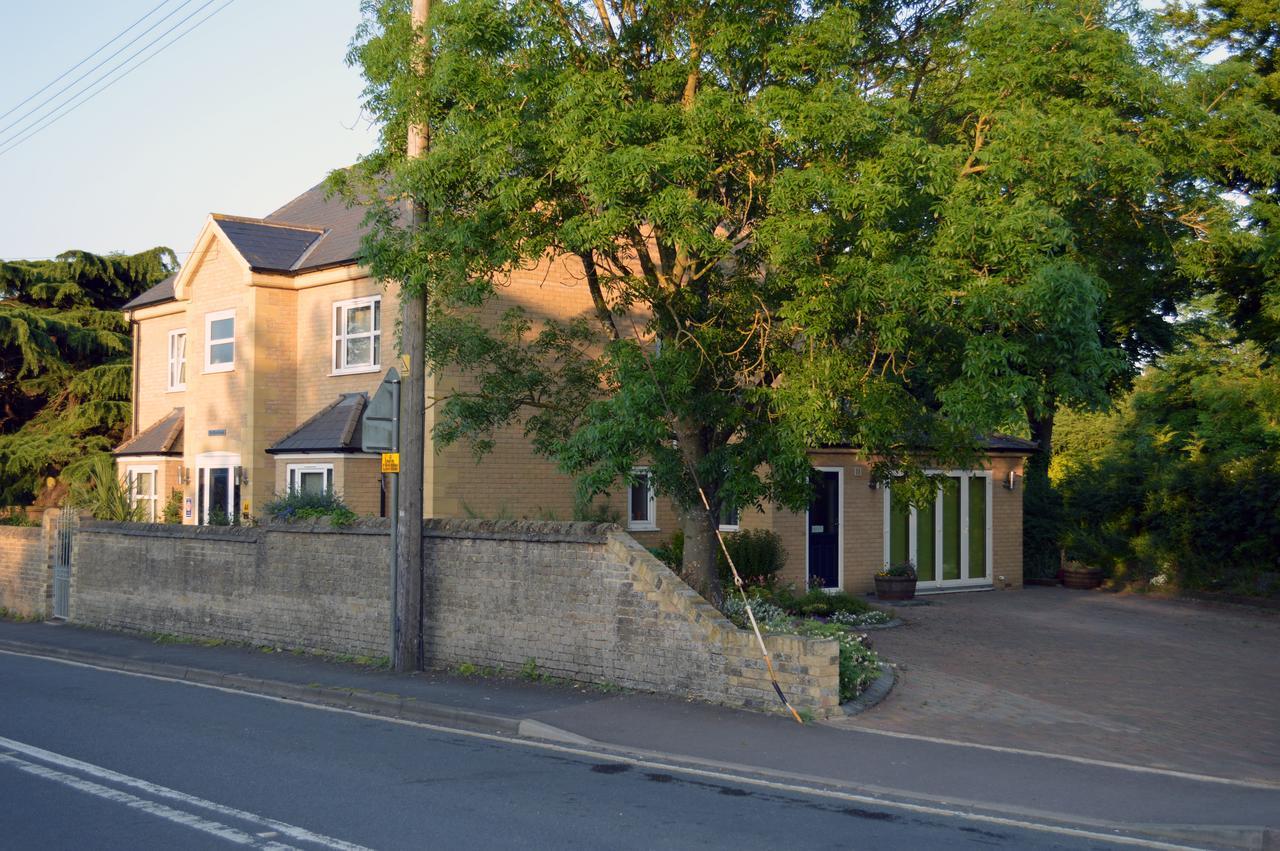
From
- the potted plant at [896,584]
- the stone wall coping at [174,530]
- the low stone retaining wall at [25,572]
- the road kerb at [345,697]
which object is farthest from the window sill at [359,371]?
the potted plant at [896,584]

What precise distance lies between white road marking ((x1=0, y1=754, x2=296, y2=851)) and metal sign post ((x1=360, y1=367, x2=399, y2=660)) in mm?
5121

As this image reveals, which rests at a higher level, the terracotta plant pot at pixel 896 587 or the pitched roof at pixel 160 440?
the pitched roof at pixel 160 440

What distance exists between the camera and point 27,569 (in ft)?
74.6

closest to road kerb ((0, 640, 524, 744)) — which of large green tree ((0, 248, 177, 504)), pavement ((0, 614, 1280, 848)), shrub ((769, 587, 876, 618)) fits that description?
pavement ((0, 614, 1280, 848))

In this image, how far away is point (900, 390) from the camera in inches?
503

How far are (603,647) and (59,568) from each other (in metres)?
13.8

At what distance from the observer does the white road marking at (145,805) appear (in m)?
7.22

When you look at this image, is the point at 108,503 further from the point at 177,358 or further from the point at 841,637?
the point at 841,637

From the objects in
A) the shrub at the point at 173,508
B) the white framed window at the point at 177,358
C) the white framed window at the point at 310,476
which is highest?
the white framed window at the point at 177,358

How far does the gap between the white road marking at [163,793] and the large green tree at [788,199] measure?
214 inches

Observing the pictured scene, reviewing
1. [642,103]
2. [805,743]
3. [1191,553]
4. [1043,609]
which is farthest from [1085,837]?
[1191,553]

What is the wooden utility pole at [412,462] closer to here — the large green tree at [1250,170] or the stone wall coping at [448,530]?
the stone wall coping at [448,530]

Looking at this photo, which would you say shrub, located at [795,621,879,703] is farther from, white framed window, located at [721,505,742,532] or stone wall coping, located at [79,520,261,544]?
stone wall coping, located at [79,520,261,544]

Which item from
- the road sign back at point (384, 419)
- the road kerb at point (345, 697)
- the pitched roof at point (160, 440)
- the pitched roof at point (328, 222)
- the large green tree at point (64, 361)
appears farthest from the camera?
the large green tree at point (64, 361)
